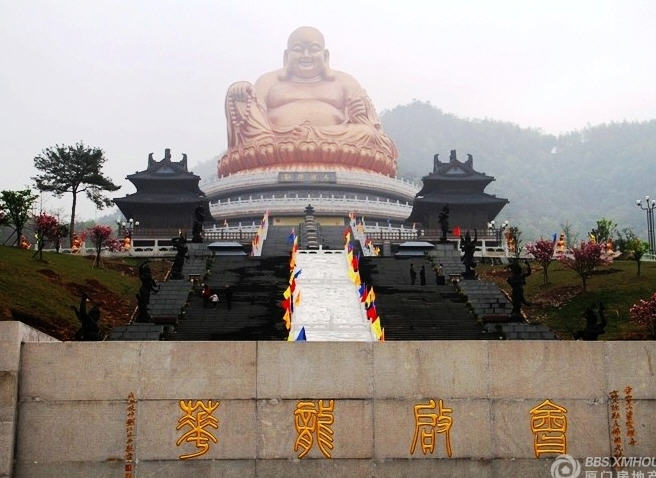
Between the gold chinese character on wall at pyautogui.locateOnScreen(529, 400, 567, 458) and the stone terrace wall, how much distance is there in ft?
0.29

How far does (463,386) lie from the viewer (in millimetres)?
11695

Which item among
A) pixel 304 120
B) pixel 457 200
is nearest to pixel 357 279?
pixel 457 200

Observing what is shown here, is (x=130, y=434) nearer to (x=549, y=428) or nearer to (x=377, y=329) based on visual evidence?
(x=549, y=428)

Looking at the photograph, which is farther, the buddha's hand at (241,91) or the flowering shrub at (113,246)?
the buddha's hand at (241,91)

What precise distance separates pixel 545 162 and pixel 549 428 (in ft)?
419

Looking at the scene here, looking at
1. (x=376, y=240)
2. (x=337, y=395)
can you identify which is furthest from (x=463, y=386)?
(x=376, y=240)

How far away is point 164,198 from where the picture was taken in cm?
4541

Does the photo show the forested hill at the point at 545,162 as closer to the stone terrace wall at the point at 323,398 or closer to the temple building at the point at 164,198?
the temple building at the point at 164,198

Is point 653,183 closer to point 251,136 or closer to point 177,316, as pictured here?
point 251,136

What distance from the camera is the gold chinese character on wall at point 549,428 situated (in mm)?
11555

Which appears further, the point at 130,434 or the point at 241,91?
the point at 241,91

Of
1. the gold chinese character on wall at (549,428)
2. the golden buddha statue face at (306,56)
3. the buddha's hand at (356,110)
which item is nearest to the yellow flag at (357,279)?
the gold chinese character on wall at (549,428)

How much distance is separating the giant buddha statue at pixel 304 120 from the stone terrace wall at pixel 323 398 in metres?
43.6

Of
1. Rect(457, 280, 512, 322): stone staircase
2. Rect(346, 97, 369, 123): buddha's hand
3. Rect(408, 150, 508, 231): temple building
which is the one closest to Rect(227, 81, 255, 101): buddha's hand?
Rect(346, 97, 369, 123): buddha's hand
